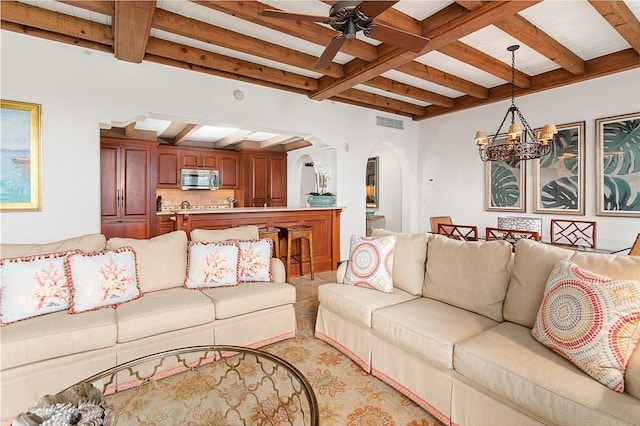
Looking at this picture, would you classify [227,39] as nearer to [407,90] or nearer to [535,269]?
[407,90]

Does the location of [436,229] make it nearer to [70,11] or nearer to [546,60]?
[546,60]

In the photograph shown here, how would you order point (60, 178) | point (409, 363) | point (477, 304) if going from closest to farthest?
1. point (409, 363)
2. point (477, 304)
3. point (60, 178)

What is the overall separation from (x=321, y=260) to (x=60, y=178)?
11.4ft

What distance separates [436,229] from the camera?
4.66 m

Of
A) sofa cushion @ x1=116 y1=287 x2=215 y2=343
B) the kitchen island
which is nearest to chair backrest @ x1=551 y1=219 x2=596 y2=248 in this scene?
the kitchen island

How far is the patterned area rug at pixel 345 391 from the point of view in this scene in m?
1.85

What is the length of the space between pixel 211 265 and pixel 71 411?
168 cm

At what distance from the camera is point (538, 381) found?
4.62 feet

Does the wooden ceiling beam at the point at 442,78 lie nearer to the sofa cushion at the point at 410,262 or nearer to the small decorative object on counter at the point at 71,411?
the sofa cushion at the point at 410,262

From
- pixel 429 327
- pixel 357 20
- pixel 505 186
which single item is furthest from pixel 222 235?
pixel 505 186

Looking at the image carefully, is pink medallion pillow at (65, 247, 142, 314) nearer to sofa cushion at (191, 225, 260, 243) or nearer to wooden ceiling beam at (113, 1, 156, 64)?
sofa cushion at (191, 225, 260, 243)

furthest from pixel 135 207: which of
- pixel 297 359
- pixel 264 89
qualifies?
pixel 297 359

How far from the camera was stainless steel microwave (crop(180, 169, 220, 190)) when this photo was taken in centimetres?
708

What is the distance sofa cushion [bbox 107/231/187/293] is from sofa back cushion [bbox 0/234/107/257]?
0.30 feet
